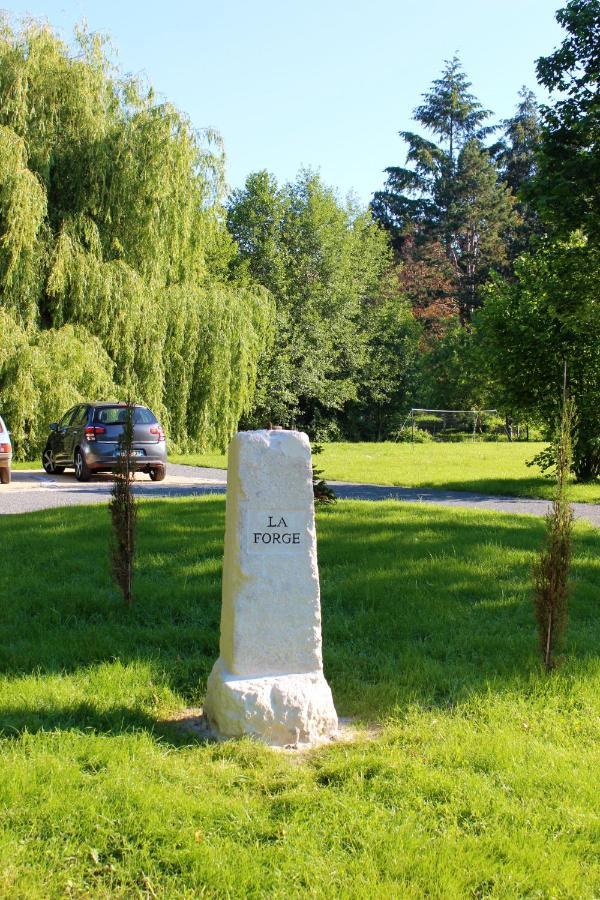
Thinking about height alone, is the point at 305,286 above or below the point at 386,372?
above

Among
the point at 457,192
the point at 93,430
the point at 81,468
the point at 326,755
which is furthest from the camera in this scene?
the point at 457,192

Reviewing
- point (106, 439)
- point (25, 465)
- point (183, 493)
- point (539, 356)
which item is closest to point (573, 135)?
point (539, 356)

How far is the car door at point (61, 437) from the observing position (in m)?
19.0

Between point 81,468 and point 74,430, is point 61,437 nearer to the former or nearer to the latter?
point 74,430

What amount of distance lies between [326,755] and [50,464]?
16813 mm

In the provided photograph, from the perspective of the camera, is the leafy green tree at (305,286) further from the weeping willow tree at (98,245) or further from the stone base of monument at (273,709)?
the stone base of monument at (273,709)

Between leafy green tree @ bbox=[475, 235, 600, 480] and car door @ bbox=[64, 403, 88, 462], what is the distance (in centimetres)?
826

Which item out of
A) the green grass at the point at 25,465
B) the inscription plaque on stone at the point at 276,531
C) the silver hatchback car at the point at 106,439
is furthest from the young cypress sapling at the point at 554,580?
the green grass at the point at 25,465

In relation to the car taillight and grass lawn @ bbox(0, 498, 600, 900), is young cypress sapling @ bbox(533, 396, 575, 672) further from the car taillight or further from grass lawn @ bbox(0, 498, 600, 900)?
the car taillight

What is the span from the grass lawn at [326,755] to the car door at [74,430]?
10700 millimetres

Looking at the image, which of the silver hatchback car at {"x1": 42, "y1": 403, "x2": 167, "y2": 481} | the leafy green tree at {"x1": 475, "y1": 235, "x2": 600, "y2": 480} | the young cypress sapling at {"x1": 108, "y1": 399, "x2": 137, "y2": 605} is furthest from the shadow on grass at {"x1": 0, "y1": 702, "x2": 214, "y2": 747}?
the silver hatchback car at {"x1": 42, "y1": 403, "x2": 167, "y2": 481}

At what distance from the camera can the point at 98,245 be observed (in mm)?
22250

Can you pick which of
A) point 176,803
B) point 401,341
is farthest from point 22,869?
point 401,341

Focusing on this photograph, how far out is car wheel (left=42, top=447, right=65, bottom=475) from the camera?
781 inches
